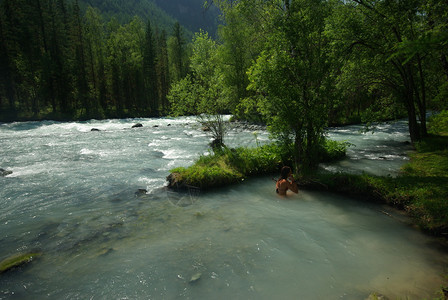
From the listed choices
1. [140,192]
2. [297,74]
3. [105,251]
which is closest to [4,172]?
[140,192]

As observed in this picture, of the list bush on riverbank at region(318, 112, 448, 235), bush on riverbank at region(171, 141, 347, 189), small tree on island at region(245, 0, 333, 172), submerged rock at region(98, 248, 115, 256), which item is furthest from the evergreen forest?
submerged rock at region(98, 248, 115, 256)

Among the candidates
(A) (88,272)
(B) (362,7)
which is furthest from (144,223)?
(B) (362,7)

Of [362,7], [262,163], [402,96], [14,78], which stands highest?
[14,78]

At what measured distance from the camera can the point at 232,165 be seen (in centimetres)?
1127

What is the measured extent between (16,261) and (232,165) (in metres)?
8.03

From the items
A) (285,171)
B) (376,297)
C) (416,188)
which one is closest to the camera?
(376,297)

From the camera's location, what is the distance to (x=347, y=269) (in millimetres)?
4750

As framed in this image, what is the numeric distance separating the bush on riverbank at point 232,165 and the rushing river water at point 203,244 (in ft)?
2.20

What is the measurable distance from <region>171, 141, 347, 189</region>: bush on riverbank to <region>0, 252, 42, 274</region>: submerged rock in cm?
506

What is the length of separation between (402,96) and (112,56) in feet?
162

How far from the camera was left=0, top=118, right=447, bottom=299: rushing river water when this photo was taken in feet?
14.4

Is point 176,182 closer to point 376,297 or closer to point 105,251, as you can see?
point 105,251

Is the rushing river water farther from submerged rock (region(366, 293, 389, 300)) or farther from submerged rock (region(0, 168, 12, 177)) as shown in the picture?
submerged rock (region(0, 168, 12, 177))

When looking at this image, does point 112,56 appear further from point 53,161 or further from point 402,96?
point 402,96
